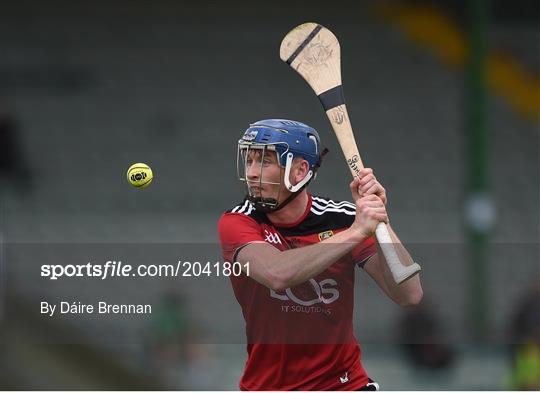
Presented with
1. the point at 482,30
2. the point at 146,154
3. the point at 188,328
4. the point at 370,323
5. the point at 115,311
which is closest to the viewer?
the point at 115,311

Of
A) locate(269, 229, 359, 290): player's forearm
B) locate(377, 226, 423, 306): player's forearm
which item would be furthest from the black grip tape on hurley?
locate(269, 229, 359, 290): player's forearm

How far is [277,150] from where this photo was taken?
3.13 m

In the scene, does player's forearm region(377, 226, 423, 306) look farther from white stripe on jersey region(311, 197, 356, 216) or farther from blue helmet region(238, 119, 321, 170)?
blue helmet region(238, 119, 321, 170)

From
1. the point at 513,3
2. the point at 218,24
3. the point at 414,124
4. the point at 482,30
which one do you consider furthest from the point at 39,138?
the point at 513,3

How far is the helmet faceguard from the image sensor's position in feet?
10.3

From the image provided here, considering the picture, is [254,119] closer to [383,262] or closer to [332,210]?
[332,210]

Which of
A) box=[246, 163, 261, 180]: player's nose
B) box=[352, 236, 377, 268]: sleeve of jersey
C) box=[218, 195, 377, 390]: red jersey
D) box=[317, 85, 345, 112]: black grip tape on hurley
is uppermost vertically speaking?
box=[317, 85, 345, 112]: black grip tape on hurley

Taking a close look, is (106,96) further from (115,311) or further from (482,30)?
(115,311)

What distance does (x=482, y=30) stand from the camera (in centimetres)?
842

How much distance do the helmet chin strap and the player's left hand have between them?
227 millimetres

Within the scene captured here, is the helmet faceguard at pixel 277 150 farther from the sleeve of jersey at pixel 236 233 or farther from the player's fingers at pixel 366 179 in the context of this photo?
the player's fingers at pixel 366 179

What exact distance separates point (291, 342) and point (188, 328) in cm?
343

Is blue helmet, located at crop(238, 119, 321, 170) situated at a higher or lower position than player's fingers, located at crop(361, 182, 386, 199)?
higher

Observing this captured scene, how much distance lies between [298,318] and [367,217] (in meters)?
0.45
